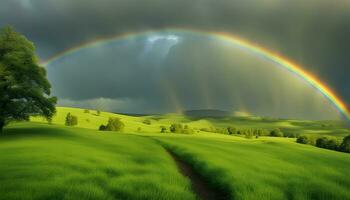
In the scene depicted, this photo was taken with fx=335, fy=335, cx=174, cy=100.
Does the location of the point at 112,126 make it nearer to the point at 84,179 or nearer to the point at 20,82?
the point at 20,82

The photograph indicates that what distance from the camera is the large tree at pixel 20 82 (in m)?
45.9

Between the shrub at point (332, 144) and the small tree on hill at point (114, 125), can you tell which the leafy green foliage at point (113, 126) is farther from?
the shrub at point (332, 144)

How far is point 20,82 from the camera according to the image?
155 ft

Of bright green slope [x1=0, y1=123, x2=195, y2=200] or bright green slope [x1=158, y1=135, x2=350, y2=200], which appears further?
bright green slope [x1=158, y1=135, x2=350, y2=200]

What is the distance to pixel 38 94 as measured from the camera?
47.2 meters

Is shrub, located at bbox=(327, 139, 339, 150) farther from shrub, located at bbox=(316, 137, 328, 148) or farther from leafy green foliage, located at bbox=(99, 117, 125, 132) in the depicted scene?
leafy green foliage, located at bbox=(99, 117, 125, 132)

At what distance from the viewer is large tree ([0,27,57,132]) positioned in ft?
151

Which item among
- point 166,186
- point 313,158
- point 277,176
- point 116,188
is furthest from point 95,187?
point 313,158

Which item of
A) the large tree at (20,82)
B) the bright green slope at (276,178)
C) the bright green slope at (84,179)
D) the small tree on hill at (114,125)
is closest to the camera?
the bright green slope at (84,179)

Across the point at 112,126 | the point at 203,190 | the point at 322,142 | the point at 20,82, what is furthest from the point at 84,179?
the point at 322,142

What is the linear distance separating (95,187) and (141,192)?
2460 mm

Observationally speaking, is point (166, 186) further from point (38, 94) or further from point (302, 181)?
point (38, 94)

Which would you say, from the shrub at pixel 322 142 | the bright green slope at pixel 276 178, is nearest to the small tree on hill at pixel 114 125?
the shrub at pixel 322 142

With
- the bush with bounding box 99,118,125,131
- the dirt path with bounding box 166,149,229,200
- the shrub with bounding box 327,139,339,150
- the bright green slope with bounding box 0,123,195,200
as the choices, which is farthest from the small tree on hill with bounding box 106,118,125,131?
the dirt path with bounding box 166,149,229,200
